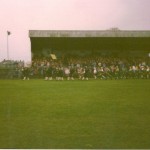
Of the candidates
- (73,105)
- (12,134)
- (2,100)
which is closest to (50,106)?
(73,105)

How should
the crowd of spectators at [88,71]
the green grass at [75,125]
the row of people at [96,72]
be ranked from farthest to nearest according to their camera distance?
1. the row of people at [96,72]
2. the crowd of spectators at [88,71]
3. the green grass at [75,125]

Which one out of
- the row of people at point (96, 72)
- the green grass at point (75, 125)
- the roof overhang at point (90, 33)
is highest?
the roof overhang at point (90, 33)

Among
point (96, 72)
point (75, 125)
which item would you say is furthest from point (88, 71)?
point (75, 125)

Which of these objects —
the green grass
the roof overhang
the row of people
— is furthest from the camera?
the roof overhang

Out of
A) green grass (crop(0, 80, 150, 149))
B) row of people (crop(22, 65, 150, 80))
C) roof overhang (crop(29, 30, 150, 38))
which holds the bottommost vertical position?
green grass (crop(0, 80, 150, 149))

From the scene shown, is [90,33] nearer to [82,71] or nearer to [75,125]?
[82,71]

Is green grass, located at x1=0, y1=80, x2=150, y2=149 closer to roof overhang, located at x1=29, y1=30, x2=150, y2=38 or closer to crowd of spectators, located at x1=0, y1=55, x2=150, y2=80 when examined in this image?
crowd of spectators, located at x1=0, y1=55, x2=150, y2=80

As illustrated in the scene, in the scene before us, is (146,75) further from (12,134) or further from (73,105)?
(12,134)

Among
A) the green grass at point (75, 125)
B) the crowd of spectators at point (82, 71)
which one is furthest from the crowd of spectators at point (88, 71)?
the green grass at point (75, 125)

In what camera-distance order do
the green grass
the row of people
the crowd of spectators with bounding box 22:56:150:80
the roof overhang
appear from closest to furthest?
the green grass
the crowd of spectators with bounding box 22:56:150:80
the row of people
the roof overhang

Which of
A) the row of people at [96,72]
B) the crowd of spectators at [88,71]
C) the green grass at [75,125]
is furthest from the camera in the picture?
the row of people at [96,72]

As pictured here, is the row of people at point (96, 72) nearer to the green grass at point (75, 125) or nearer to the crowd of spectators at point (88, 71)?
the crowd of spectators at point (88, 71)

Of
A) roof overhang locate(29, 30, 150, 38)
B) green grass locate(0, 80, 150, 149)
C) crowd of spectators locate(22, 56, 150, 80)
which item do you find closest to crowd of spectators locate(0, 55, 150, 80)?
crowd of spectators locate(22, 56, 150, 80)

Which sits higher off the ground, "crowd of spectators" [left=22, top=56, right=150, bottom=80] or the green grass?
"crowd of spectators" [left=22, top=56, right=150, bottom=80]
